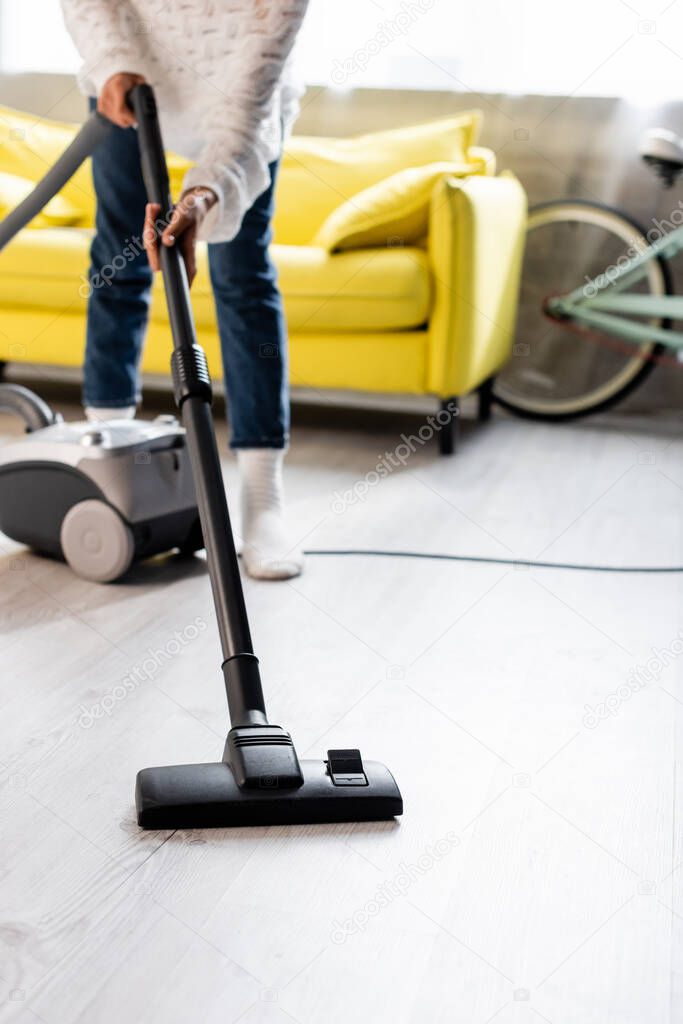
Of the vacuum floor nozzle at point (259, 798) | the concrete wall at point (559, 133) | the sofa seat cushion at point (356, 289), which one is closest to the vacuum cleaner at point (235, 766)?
the vacuum floor nozzle at point (259, 798)

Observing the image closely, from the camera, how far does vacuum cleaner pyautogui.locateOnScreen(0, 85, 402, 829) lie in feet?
3.26

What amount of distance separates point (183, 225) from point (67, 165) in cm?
38

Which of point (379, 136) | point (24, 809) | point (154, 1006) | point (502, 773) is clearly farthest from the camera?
point (379, 136)

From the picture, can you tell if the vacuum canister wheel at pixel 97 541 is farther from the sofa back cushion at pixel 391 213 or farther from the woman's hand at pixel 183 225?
the sofa back cushion at pixel 391 213

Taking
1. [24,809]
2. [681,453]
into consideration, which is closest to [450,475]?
[681,453]

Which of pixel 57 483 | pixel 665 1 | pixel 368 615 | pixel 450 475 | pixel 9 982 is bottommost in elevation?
pixel 450 475

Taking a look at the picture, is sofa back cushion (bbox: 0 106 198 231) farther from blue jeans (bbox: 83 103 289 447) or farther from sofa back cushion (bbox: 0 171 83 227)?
blue jeans (bbox: 83 103 289 447)

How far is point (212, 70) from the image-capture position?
153 centimetres

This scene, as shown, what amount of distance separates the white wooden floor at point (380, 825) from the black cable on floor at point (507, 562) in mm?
30

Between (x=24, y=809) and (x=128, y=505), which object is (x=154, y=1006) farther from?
(x=128, y=505)

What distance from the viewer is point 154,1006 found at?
767mm

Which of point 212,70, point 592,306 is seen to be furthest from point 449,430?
point 212,70

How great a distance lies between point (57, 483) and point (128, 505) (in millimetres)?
123

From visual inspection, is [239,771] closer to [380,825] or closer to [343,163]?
[380,825]
